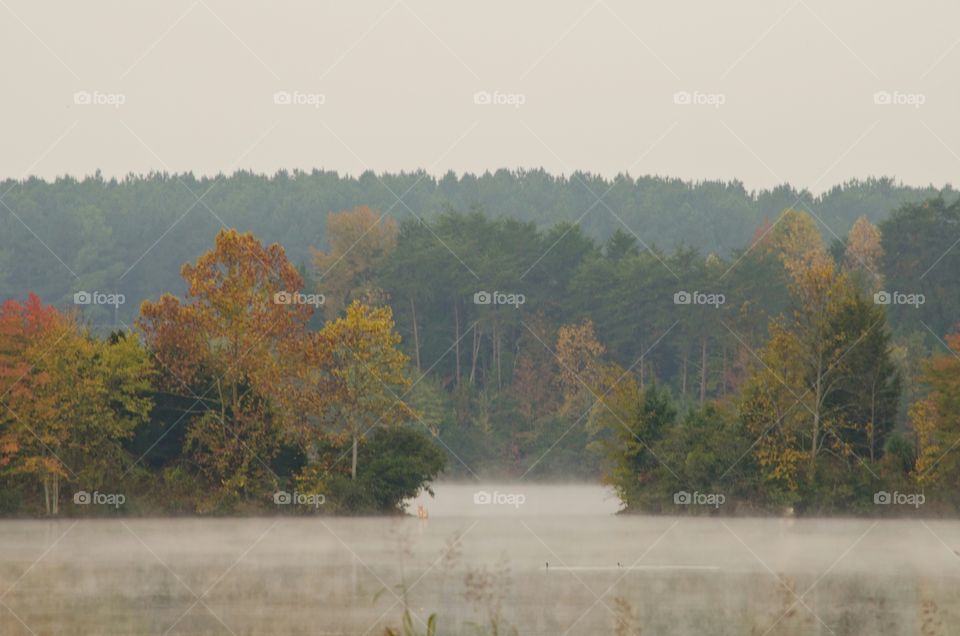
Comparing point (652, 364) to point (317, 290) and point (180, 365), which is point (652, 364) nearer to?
point (317, 290)

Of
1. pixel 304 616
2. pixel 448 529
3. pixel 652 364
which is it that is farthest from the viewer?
pixel 652 364

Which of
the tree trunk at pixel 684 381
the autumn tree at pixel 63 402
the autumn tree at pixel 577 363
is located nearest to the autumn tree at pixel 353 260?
the autumn tree at pixel 577 363

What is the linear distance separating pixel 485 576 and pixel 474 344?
235 feet

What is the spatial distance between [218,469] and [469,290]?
175 feet

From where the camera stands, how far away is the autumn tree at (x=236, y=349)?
56156mm

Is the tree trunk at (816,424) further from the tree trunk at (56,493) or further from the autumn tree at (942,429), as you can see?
the tree trunk at (56,493)

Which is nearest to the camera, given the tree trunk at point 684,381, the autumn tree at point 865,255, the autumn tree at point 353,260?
the tree trunk at point 684,381

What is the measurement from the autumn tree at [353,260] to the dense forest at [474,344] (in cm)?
24

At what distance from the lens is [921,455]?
59.0 m

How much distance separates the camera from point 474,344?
109m

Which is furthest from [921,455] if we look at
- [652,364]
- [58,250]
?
[58,250]

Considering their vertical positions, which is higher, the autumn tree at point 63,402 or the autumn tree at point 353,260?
the autumn tree at point 353,260

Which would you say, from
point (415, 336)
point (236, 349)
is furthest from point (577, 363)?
point (236, 349)

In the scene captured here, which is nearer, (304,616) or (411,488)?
(304,616)
